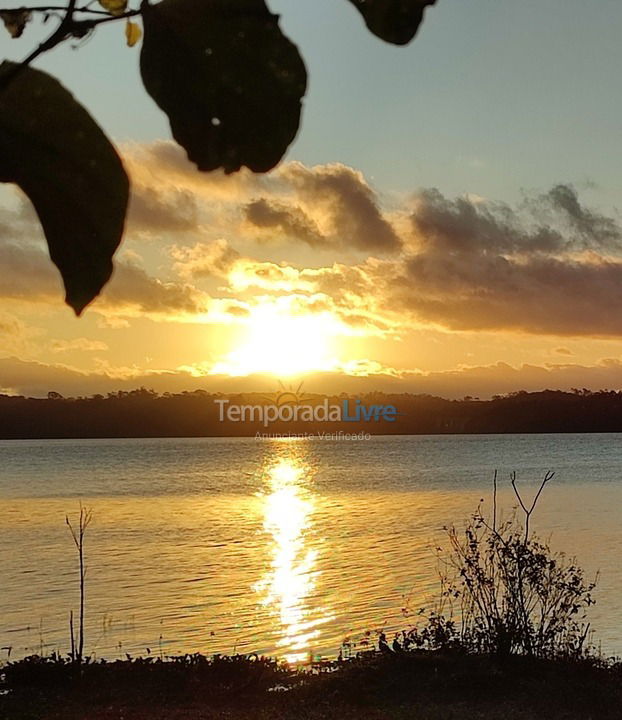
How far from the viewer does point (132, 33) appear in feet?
0.96

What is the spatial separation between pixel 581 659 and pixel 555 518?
3399 cm

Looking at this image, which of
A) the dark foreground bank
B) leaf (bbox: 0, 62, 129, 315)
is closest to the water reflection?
the dark foreground bank

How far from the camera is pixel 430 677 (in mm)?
14312

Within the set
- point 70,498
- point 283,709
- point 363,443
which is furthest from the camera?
point 363,443

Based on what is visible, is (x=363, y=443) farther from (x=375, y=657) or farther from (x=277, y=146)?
(x=277, y=146)

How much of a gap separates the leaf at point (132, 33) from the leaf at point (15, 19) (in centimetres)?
3

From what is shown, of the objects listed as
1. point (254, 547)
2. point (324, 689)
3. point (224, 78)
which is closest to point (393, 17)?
point (224, 78)

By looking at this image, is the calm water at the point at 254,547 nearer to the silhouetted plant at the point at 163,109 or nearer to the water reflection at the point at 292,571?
the water reflection at the point at 292,571

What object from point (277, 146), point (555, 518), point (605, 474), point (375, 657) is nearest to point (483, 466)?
point (605, 474)

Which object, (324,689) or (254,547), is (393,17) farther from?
(254,547)

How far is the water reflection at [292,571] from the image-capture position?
73.8ft

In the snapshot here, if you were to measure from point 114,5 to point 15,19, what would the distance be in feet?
0.12

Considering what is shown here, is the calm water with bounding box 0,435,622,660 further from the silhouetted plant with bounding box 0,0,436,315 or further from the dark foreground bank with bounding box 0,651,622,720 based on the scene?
the silhouetted plant with bounding box 0,0,436,315

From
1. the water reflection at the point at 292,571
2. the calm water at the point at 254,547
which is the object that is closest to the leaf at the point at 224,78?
the water reflection at the point at 292,571
